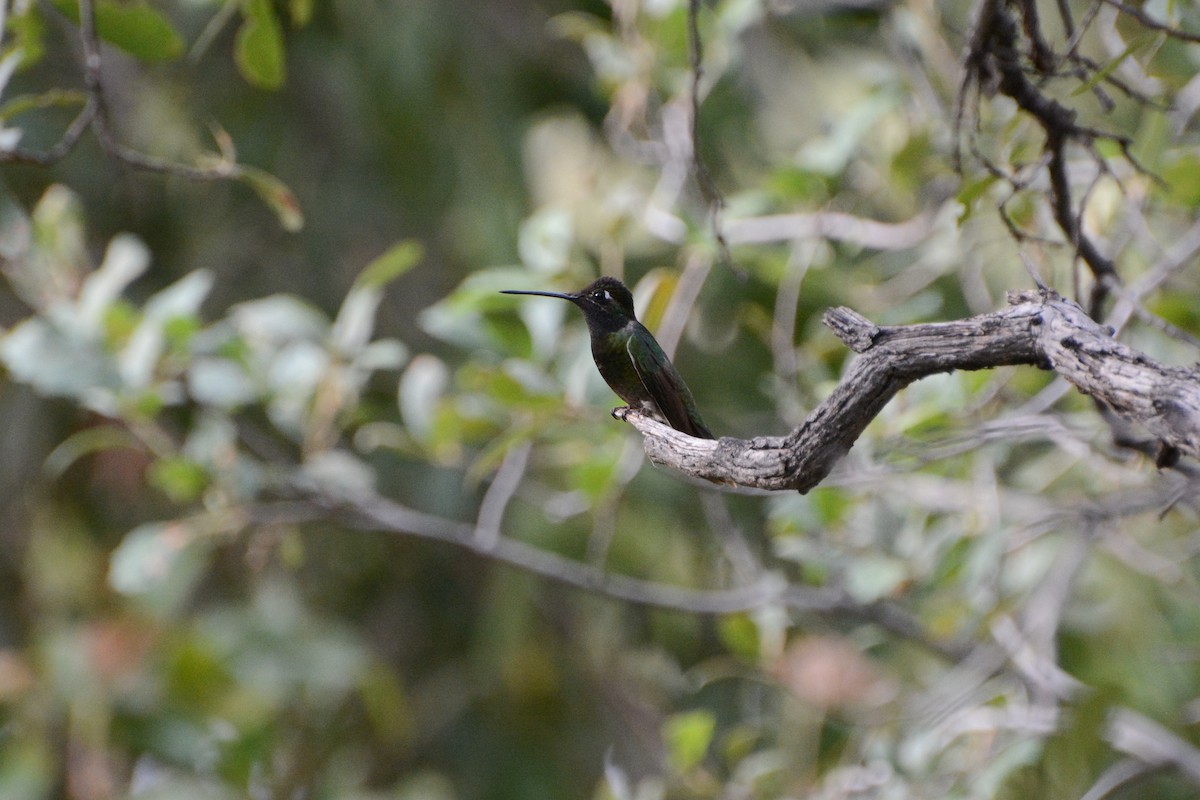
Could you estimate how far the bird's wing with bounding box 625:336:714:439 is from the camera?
2.34 metres

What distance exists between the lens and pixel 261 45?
259 centimetres

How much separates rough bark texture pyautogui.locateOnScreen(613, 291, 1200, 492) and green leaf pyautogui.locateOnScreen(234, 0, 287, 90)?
1604 millimetres

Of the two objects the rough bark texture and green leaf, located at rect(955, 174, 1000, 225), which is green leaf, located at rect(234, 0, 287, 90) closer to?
green leaf, located at rect(955, 174, 1000, 225)

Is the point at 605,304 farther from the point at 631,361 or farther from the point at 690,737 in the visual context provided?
the point at 690,737

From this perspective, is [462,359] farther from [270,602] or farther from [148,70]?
[148,70]

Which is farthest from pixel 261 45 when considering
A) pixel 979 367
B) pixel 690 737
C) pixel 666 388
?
pixel 690 737

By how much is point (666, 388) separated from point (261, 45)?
46.7 inches

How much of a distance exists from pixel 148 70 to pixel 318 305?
1582 millimetres

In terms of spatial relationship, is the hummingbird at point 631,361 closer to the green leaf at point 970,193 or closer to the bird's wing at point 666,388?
the bird's wing at point 666,388

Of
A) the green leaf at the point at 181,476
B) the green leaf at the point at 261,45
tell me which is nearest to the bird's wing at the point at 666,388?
the green leaf at the point at 261,45

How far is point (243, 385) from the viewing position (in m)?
3.64

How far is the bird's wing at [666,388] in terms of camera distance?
7.68 ft

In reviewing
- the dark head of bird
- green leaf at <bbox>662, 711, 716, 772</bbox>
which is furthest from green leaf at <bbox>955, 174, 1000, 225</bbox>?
green leaf at <bbox>662, 711, 716, 772</bbox>

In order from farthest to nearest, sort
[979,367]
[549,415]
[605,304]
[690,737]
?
[690,737], [549,415], [605,304], [979,367]
